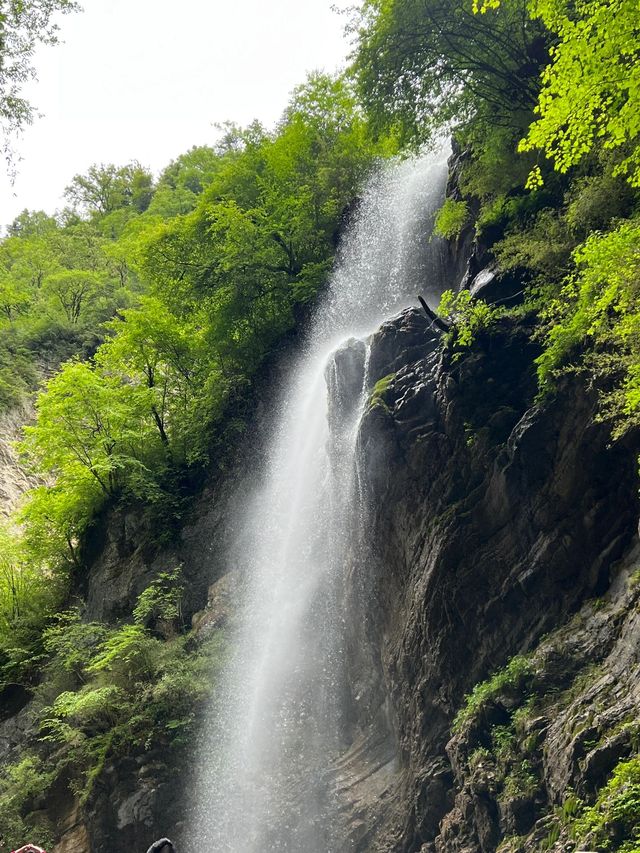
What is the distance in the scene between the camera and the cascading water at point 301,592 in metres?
10.4

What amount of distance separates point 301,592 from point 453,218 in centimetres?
837

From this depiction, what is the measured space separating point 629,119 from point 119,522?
53.0 ft

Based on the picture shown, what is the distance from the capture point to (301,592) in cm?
1269

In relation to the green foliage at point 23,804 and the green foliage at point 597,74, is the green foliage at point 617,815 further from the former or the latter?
the green foliage at point 23,804

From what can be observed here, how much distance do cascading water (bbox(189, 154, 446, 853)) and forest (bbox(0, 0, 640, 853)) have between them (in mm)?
877

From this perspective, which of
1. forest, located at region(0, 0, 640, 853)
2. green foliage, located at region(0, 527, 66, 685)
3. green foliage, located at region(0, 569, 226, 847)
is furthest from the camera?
green foliage, located at region(0, 527, 66, 685)

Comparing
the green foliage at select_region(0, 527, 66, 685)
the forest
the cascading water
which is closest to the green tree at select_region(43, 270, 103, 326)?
the forest

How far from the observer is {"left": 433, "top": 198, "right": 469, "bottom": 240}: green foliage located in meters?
12.5

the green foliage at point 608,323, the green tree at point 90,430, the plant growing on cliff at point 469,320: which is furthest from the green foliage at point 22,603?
the green foliage at point 608,323

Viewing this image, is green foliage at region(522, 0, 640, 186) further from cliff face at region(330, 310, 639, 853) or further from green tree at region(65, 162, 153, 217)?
green tree at region(65, 162, 153, 217)

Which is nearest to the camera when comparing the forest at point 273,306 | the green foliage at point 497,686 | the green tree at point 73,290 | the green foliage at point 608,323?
the green foliage at point 608,323

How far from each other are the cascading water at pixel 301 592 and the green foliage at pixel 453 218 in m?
1.87

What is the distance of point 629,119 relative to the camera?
5555 millimetres

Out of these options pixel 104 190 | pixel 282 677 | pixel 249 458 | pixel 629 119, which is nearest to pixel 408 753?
pixel 282 677
